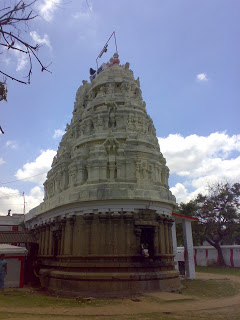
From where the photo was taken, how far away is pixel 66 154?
2309 centimetres

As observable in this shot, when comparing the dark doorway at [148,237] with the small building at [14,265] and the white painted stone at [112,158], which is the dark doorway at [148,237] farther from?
the small building at [14,265]

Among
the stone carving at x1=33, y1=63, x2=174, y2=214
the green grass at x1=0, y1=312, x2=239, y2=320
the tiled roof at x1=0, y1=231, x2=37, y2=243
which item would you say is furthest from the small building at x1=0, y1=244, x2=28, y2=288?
the green grass at x1=0, y1=312, x2=239, y2=320

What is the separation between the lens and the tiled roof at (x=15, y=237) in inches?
850

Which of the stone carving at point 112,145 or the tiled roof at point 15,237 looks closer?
the stone carving at point 112,145

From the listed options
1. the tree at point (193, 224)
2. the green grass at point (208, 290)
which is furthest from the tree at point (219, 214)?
the green grass at point (208, 290)

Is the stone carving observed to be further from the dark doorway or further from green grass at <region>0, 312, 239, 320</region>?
green grass at <region>0, 312, 239, 320</region>

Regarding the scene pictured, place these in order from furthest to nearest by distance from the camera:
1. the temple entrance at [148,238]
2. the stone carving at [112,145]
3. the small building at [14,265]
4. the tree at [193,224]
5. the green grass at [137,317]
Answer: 1. the tree at [193,224]
2. the stone carving at [112,145]
3. the small building at [14,265]
4. the temple entrance at [148,238]
5. the green grass at [137,317]

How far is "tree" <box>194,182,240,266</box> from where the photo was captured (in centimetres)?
3859

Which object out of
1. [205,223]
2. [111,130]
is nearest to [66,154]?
[111,130]

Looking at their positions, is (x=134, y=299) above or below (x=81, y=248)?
below

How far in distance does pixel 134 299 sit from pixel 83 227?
16.6 feet

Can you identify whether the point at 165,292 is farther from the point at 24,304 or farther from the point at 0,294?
the point at 0,294

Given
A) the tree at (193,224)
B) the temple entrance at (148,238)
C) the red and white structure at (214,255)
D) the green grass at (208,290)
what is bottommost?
the green grass at (208,290)

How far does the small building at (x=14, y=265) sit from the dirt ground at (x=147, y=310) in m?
6.07
